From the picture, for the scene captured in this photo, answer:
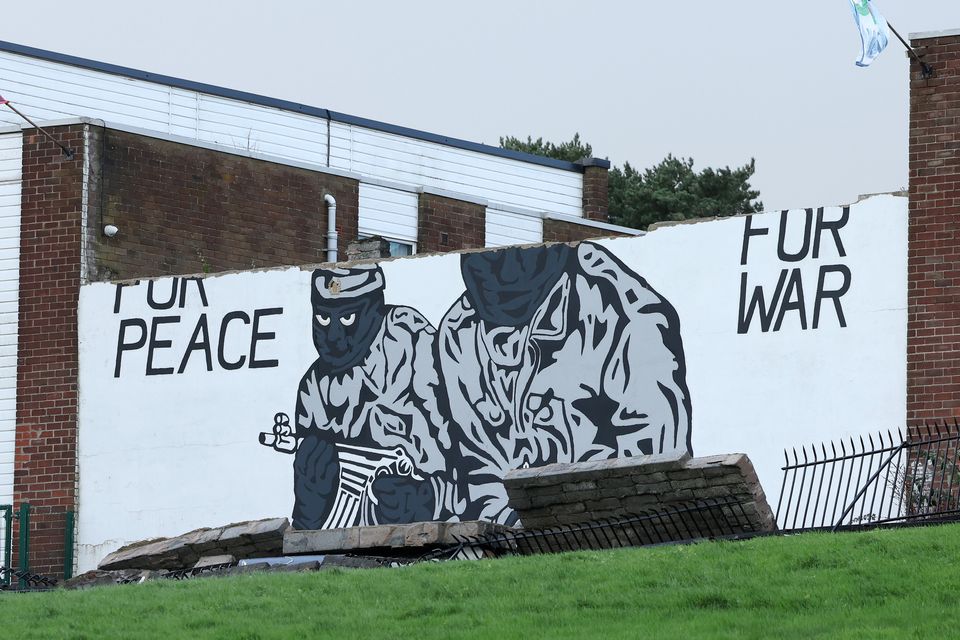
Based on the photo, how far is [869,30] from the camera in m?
18.1

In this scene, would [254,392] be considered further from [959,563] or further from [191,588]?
[959,563]

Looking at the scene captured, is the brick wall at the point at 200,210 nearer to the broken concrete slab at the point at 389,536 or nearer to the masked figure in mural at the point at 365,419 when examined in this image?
the masked figure in mural at the point at 365,419

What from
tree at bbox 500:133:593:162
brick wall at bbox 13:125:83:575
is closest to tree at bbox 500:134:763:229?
tree at bbox 500:133:593:162

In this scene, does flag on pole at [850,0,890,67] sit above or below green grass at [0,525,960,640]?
above

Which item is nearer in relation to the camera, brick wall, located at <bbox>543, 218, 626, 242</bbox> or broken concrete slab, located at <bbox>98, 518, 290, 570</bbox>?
broken concrete slab, located at <bbox>98, 518, 290, 570</bbox>

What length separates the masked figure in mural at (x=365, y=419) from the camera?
856 inches

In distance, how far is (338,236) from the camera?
1107 inches

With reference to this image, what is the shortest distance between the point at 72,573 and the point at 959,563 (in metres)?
14.4

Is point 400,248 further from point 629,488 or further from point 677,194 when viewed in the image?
point 677,194

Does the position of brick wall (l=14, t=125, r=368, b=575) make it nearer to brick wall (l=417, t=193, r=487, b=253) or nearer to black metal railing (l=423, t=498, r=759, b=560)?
brick wall (l=417, t=193, r=487, b=253)

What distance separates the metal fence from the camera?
17.0 metres

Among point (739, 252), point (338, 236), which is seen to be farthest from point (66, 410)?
point (739, 252)

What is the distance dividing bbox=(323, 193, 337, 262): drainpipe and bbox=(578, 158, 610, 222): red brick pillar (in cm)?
1274

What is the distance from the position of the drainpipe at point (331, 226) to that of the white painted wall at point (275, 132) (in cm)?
467
